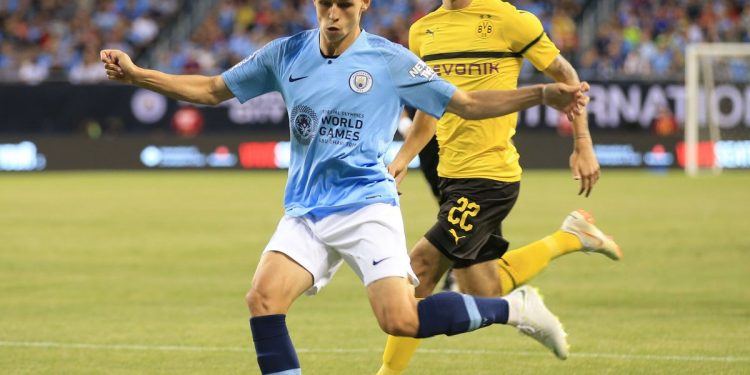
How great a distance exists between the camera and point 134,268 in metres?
13.0

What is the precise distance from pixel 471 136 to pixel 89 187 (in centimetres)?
1742

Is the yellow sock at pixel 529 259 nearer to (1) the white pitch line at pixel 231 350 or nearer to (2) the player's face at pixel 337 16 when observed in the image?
(1) the white pitch line at pixel 231 350

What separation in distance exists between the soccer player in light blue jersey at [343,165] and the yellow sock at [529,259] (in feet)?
5.95

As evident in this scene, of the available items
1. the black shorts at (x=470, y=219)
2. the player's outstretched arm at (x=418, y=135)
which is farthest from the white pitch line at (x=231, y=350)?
the player's outstretched arm at (x=418, y=135)

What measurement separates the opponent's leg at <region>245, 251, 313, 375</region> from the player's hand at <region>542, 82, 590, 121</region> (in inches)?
52.9

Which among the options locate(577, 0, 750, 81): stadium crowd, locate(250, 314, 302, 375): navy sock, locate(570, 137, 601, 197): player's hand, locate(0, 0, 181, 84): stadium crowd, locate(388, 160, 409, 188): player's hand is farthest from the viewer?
locate(0, 0, 181, 84): stadium crowd

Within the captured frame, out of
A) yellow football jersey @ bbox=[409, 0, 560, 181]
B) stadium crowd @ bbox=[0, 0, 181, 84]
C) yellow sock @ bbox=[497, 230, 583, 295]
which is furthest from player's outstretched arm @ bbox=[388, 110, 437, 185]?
stadium crowd @ bbox=[0, 0, 181, 84]

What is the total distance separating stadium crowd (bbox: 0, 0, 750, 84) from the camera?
3012 cm

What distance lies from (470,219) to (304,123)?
5.82 ft

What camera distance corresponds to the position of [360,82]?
6074 mm

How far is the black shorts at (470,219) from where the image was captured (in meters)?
7.55

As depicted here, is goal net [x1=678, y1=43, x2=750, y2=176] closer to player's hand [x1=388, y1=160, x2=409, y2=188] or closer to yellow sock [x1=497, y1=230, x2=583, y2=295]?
yellow sock [x1=497, y1=230, x2=583, y2=295]

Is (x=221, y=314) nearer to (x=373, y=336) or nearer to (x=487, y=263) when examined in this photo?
(x=373, y=336)

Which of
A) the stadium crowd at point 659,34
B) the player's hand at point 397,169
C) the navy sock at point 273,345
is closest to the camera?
the navy sock at point 273,345
